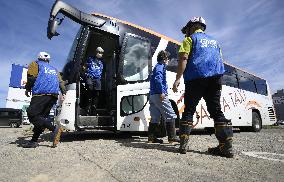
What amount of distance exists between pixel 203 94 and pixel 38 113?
3.14 metres

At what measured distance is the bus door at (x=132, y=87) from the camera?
21.1 ft

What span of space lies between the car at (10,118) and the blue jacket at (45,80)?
1843 centimetres

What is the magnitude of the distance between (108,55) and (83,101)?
1.73m

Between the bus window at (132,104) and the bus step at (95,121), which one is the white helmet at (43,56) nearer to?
the bus step at (95,121)

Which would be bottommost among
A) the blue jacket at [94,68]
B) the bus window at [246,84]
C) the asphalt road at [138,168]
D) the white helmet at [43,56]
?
the asphalt road at [138,168]

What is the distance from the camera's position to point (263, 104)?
12633mm

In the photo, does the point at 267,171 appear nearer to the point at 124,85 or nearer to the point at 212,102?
the point at 212,102

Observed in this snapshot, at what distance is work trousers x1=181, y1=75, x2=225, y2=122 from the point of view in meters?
4.12

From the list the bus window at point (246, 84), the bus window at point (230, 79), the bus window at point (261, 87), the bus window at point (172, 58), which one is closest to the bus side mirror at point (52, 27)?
the bus window at point (172, 58)

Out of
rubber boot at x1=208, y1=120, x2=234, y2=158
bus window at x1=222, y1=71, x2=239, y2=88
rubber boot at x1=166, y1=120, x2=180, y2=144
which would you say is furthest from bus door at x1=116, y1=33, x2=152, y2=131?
bus window at x1=222, y1=71, x2=239, y2=88

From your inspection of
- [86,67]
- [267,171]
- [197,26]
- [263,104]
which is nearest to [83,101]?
[86,67]

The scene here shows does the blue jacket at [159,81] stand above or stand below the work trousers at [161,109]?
above

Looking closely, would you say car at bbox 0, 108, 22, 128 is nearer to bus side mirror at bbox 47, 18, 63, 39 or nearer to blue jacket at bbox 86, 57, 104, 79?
blue jacket at bbox 86, 57, 104, 79

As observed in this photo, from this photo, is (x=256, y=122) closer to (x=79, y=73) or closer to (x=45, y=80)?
(x=79, y=73)
